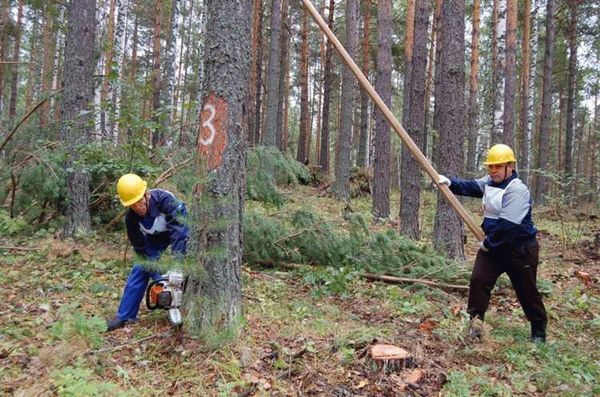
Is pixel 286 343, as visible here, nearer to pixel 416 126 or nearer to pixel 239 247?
pixel 239 247

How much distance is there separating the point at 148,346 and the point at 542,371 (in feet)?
10.5

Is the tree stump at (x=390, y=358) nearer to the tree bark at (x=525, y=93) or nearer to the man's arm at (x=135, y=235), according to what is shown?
the man's arm at (x=135, y=235)

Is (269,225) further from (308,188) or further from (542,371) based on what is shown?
(308,188)

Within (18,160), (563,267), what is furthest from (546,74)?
(18,160)

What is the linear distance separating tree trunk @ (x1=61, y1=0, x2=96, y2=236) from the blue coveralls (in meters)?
2.88

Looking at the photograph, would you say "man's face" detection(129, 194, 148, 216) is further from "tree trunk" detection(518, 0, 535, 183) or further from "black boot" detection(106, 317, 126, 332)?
"tree trunk" detection(518, 0, 535, 183)

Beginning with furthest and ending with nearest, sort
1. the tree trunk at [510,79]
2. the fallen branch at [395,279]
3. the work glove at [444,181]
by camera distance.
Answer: the tree trunk at [510,79], the fallen branch at [395,279], the work glove at [444,181]

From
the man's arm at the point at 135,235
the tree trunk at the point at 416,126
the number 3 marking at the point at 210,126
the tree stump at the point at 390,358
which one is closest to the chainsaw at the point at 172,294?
the man's arm at the point at 135,235

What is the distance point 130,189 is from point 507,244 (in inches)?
140

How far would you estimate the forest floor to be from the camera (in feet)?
10.8

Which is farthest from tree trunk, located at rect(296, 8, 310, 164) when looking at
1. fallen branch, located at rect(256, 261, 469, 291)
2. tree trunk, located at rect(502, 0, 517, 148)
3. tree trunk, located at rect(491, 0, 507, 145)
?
fallen branch, located at rect(256, 261, 469, 291)

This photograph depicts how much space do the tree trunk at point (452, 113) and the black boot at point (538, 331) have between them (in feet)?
8.43

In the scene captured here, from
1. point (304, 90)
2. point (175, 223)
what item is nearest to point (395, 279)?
point (175, 223)

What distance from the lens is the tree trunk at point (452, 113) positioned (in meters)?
7.12
